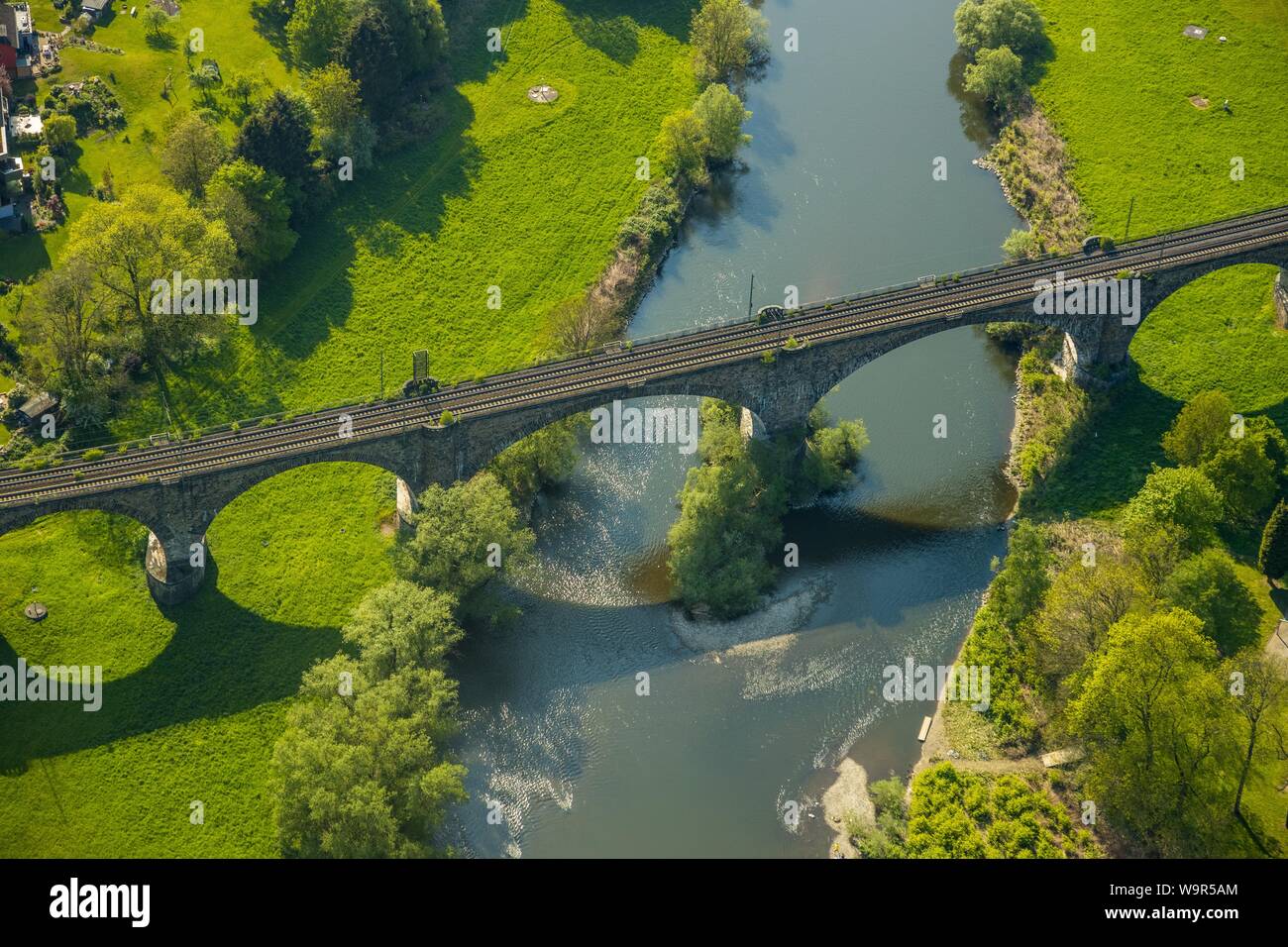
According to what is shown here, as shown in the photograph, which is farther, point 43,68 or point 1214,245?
point 43,68

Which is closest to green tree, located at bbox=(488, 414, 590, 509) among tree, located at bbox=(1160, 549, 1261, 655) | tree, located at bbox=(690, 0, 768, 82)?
tree, located at bbox=(1160, 549, 1261, 655)

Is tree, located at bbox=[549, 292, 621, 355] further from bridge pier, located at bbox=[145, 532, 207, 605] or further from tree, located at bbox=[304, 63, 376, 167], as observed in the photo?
bridge pier, located at bbox=[145, 532, 207, 605]

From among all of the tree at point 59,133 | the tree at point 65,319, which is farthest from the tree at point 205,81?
the tree at point 65,319

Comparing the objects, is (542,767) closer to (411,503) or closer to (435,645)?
(435,645)

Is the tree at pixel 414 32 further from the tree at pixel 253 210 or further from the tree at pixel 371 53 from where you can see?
the tree at pixel 253 210

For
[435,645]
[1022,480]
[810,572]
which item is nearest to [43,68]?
[435,645]
